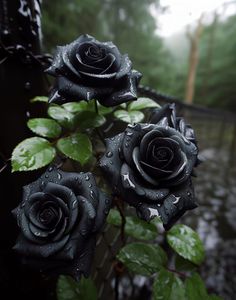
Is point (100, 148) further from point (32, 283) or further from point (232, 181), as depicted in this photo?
point (232, 181)

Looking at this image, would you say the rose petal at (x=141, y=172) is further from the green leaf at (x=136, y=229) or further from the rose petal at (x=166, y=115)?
the green leaf at (x=136, y=229)

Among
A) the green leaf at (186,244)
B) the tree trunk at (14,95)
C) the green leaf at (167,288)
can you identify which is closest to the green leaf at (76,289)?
the tree trunk at (14,95)

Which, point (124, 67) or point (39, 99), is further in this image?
point (39, 99)

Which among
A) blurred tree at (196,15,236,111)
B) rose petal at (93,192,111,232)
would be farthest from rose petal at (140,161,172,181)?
blurred tree at (196,15,236,111)

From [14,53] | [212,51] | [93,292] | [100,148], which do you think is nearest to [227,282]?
[93,292]

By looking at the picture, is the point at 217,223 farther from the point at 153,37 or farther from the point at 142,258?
the point at 153,37

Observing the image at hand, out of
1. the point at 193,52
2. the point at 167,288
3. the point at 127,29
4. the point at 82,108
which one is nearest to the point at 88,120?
the point at 82,108

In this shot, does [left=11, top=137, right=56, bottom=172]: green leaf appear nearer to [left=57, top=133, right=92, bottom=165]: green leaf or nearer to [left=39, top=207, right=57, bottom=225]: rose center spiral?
[left=57, top=133, right=92, bottom=165]: green leaf
